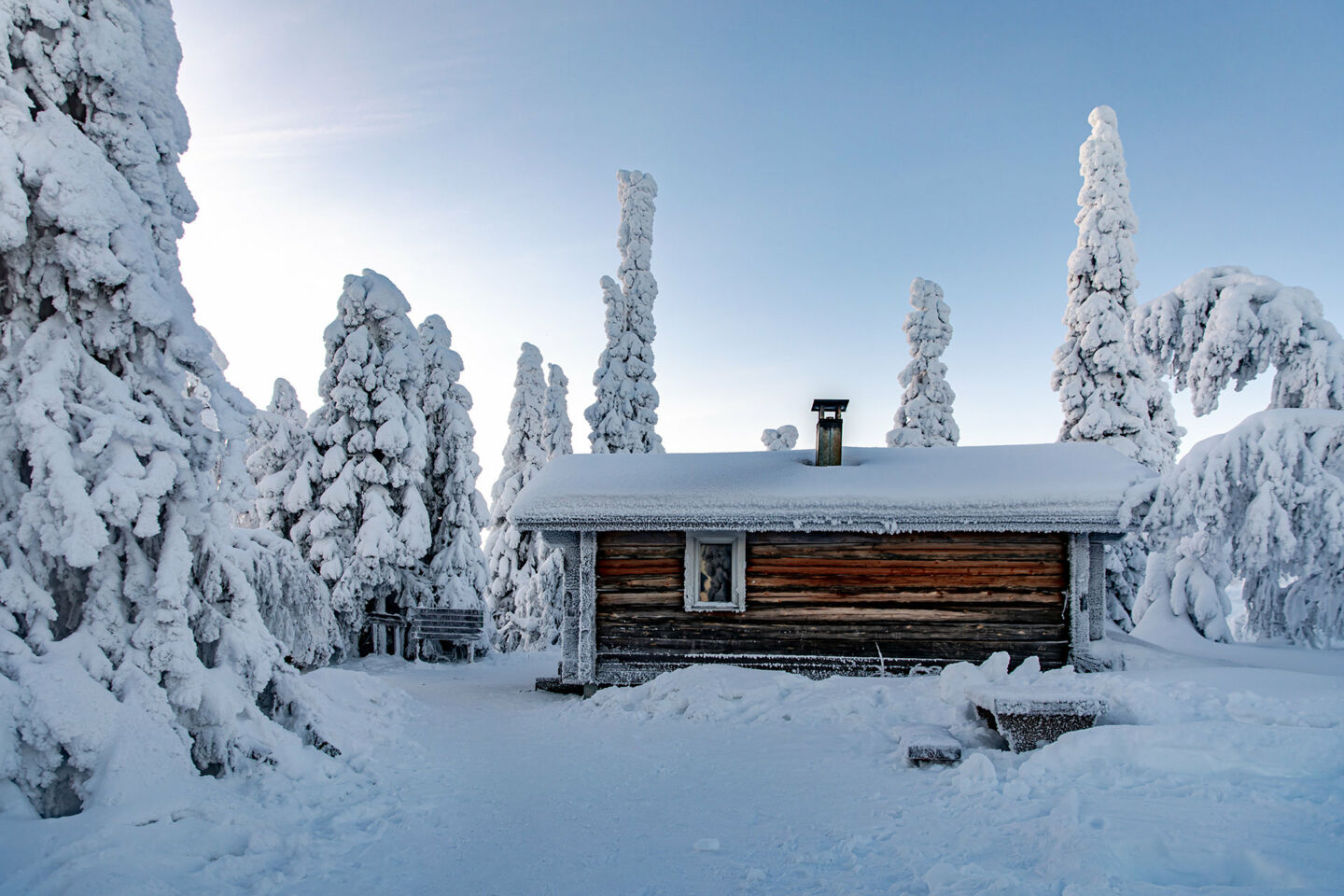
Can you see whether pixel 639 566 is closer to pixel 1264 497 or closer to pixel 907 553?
pixel 907 553

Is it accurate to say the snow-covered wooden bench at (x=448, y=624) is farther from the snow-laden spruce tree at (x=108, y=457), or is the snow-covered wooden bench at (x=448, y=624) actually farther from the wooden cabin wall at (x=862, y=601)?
the snow-laden spruce tree at (x=108, y=457)

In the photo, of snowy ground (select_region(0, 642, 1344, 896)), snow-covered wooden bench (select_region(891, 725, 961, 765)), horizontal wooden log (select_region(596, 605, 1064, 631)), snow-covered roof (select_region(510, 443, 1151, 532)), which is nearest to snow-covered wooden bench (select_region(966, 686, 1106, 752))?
snowy ground (select_region(0, 642, 1344, 896))

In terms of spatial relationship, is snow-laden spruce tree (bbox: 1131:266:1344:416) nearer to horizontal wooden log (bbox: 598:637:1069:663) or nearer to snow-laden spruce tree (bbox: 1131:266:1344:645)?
snow-laden spruce tree (bbox: 1131:266:1344:645)

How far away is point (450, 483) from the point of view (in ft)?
77.7

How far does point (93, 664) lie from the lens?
6.63 m

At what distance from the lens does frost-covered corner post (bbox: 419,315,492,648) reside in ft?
74.2

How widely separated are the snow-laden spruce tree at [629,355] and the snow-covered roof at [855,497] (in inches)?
586

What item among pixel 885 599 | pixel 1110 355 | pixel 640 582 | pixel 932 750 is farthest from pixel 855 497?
pixel 1110 355

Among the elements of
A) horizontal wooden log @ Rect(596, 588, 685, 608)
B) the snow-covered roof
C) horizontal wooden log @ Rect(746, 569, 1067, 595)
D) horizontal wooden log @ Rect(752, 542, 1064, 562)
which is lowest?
horizontal wooden log @ Rect(596, 588, 685, 608)

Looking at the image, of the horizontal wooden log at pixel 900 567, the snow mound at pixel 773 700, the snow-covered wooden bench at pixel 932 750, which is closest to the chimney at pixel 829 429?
the horizontal wooden log at pixel 900 567

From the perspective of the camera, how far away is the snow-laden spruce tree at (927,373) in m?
29.8

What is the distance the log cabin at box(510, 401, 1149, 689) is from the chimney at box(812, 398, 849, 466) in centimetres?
125

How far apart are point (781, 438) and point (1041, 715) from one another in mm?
32122

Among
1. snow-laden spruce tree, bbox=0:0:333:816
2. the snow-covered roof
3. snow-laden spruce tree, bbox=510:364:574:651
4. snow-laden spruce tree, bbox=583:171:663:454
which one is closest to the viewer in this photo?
snow-laden spruce tree, bbox=0:0:333:816
